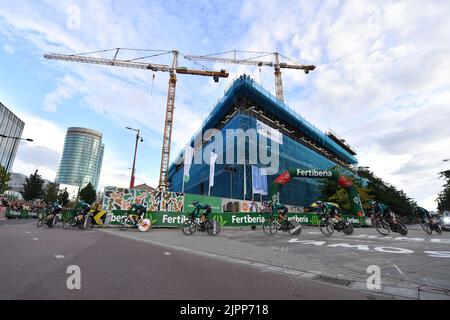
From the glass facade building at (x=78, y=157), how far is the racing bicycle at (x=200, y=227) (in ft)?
583

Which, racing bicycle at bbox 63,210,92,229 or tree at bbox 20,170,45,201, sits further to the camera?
tree at bbox 20,170,45,201

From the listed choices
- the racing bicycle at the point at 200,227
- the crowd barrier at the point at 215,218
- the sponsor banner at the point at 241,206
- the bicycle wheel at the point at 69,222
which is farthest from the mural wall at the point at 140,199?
the racing bicycle at the point at 200,227

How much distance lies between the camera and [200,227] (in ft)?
46.2

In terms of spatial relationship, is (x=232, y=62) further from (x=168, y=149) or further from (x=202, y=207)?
(x=202, y=207)

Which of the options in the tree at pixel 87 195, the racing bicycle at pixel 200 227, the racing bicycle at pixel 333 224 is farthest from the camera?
the tree at pixel 87 195

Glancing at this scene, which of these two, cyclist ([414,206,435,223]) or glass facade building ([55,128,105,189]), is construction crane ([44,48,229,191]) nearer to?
cyclist ([414,206,435,223])

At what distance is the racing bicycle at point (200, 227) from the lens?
14.0 metres

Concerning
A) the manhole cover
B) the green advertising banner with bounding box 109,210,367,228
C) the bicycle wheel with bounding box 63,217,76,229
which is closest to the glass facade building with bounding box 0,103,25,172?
the bicycle wheel with bounding box 63,217,76,229

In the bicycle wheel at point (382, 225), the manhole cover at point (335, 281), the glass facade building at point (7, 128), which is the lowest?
the manhole cover at point (335, 281)

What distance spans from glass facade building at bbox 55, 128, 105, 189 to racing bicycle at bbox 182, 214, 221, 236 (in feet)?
583

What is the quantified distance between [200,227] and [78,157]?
186 meters

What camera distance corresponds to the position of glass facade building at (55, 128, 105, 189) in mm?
167500

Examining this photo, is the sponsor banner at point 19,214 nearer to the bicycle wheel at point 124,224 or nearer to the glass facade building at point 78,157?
the bicycle wheel at point 124,224

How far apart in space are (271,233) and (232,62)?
59.3 metres
